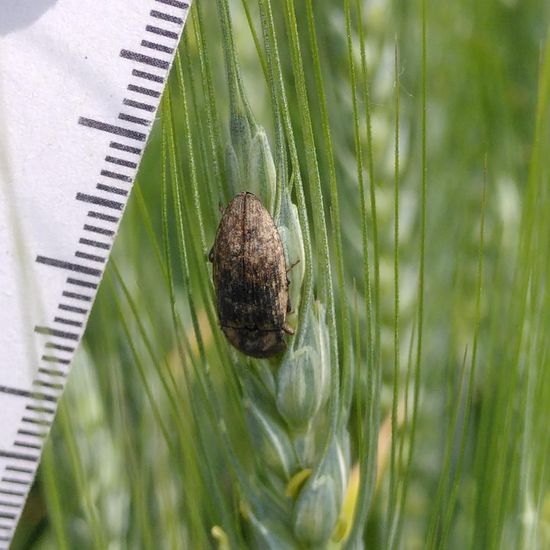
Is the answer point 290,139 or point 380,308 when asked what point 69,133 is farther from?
point 380,308

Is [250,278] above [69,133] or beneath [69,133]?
beneath

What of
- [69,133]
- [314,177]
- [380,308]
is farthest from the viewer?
[380,308]

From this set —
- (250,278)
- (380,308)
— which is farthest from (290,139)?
(380,308)

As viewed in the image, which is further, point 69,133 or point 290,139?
point 69,133

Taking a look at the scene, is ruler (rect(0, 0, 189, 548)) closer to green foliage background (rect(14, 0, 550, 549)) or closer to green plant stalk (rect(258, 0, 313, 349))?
green foliage background (rect(14, 0, 550, 549))

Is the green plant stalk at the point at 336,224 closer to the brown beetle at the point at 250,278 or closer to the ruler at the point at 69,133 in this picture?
the brown beetle at the point at 250,278

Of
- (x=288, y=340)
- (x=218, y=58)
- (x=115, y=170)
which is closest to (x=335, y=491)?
(x=288, y=340)

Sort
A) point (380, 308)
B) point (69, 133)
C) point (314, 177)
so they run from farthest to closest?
1. point (380, 308)
2. point (69, 133)
3. point (314, 177)
